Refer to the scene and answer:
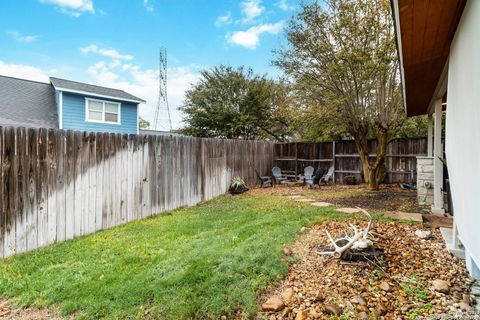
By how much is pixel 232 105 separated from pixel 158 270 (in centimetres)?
1399

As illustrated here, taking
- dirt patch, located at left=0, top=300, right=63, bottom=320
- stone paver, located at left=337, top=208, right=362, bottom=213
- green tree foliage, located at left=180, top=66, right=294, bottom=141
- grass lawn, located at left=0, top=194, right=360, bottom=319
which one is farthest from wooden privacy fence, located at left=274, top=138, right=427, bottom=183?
dirt patch, located at left=0, top=300, right=63, bottom=320

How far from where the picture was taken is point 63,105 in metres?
11.8

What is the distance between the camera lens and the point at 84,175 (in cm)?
467

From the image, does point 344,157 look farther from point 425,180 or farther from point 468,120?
point 468,120

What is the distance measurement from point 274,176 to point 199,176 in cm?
399

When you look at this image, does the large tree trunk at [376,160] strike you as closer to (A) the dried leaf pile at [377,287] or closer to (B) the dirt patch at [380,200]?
(B) the dirt patch at [380,200]

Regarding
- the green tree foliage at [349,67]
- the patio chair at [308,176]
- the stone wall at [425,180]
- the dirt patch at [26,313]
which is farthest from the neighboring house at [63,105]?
the stone wall at [425,180]

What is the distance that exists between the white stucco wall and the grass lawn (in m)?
1.58

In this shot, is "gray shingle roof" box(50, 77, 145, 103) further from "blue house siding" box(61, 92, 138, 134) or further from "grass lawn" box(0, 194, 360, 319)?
"grass lawn" box(0, 194, 360, 319)

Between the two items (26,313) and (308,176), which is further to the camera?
(308,176)

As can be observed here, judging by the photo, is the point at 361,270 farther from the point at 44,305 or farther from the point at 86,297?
the point at 44,305

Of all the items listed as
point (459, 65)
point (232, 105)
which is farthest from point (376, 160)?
point (232, 105)

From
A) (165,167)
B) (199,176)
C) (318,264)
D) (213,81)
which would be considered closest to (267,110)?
(213,81)

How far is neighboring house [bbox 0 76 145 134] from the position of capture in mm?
11125
